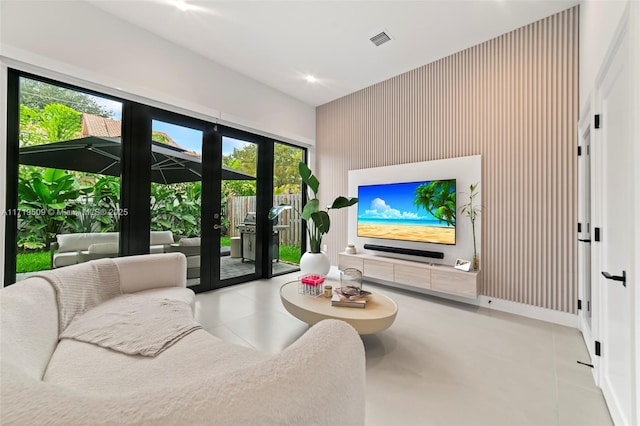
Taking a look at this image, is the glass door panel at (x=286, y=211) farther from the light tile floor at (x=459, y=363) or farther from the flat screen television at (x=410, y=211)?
the light tile floor at (x=459, y=363)

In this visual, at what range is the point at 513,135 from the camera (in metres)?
2.98

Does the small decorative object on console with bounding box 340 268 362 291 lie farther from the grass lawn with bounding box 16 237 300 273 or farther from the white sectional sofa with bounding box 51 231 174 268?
the grass lawn with bounding box 16 237 300 273

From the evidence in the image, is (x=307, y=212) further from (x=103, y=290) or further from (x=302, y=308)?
(x=103, y=290)

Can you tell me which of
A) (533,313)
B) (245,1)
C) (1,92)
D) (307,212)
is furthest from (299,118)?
(533,313)

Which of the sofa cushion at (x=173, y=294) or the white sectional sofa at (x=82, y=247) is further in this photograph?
the white sectional sofa at (x=82, y=247)

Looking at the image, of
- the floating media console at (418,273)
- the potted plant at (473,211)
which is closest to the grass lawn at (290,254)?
the floating media console at (418,273)

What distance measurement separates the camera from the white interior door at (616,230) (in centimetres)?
121

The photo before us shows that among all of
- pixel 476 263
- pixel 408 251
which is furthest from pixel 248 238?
pixel 476 263

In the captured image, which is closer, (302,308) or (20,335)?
(20,335)

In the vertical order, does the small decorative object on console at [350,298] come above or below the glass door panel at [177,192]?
below

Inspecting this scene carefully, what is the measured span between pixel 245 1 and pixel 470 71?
9.14 ft

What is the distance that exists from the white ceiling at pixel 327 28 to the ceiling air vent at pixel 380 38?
0.07m

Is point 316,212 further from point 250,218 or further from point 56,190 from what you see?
point 56,190

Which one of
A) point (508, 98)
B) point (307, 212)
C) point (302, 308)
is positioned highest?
point (508, 98)
